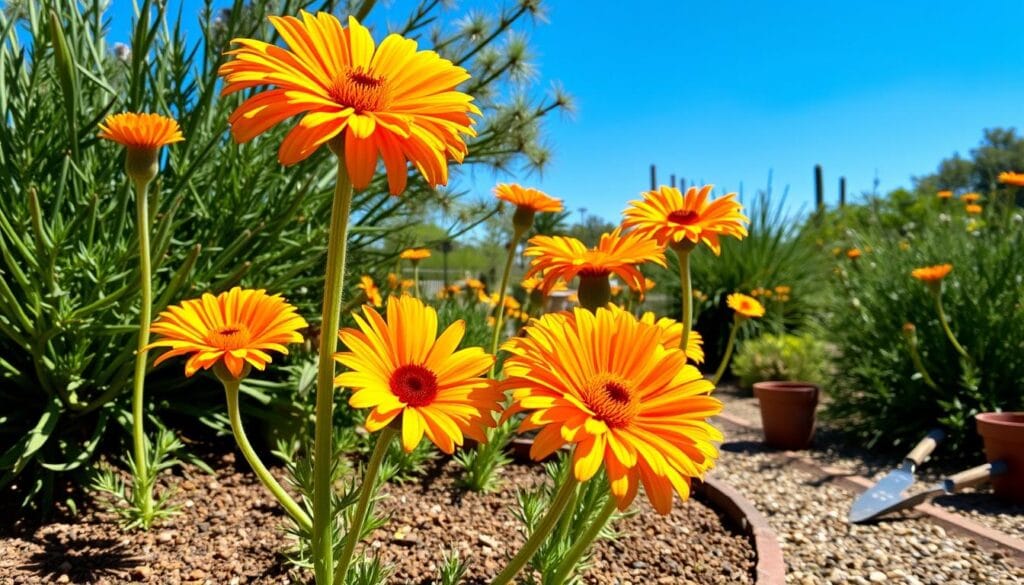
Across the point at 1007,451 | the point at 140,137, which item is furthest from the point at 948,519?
the point at 140,137

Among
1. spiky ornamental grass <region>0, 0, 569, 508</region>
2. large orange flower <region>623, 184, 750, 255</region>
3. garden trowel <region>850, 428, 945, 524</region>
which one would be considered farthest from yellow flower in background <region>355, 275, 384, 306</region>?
garden trowel <region>850, 428, 945, 524</region>

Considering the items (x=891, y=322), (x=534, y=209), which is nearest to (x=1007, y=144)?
(x=891, y=322)

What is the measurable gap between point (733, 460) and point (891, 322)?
143 centimetres

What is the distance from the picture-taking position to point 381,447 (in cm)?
101

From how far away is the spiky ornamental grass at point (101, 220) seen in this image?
1.87 m

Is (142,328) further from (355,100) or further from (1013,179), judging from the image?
(1013,179)

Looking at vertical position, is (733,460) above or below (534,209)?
below

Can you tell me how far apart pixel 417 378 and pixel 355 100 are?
41 centimetres

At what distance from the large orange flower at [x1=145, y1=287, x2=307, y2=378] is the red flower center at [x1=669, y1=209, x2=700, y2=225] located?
838 mm

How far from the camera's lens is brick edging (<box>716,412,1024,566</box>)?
238 cm

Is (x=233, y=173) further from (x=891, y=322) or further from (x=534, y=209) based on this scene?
(x=891, y=322)

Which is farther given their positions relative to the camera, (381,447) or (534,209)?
(534,209)

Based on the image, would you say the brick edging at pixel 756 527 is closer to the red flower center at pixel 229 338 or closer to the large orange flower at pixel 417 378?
the large orange flower at pixel 417 378

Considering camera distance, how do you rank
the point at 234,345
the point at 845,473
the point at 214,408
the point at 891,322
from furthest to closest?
1. the point at 891,322
2. the point at 845,473
3. the point at 214,408
4. the point at 234,345
